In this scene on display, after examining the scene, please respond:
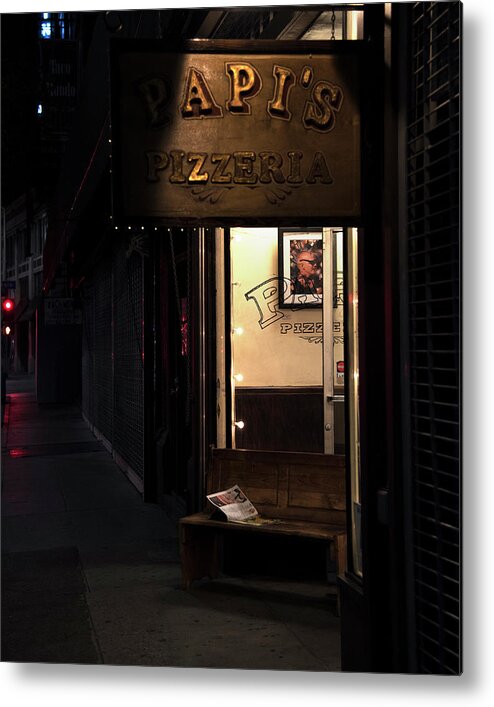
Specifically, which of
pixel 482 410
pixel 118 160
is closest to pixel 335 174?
pixel 118 160

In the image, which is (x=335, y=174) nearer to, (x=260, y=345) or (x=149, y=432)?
(x=260, y=345)

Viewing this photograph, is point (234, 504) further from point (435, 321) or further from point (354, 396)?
point (435, 321)

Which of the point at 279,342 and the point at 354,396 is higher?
the point at 279,342

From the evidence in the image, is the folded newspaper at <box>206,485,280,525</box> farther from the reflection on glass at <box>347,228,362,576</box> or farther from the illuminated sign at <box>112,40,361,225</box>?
the illuminated sign at <box>112,40,361,225</box>

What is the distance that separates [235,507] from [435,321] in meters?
2.92

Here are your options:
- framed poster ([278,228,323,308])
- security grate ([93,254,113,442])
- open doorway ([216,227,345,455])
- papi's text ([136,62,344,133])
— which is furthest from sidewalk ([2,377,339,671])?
security grate ([93,254,113,442])

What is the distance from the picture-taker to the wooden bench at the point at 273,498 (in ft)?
21.0

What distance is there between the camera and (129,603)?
257 inches

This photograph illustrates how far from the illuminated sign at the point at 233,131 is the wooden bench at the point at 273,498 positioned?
9.01 feet

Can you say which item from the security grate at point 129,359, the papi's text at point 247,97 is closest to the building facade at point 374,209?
the papi's text at point 247,97

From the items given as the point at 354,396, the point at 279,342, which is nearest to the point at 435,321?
the point at 354,396

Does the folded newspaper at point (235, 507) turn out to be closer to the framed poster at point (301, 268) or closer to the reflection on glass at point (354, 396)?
the framed poster at point (301, 268)

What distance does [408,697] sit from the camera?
4.21 m

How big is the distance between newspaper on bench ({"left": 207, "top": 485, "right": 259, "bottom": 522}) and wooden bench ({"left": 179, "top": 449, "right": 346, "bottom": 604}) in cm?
8
